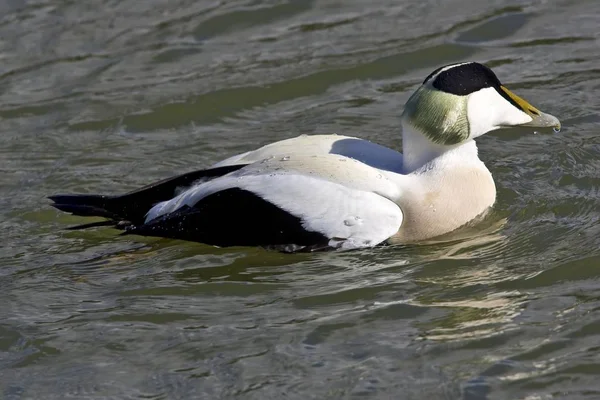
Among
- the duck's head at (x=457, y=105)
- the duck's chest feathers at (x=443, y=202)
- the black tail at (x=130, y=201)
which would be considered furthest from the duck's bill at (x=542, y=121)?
the black tail at (x=130, y=201)

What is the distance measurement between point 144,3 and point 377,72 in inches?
110

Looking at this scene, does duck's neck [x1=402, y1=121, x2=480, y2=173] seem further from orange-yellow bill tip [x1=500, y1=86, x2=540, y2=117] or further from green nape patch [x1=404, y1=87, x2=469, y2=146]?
orange-yellow bill tip [x1=500, y1=86, x2=540, y2=117]

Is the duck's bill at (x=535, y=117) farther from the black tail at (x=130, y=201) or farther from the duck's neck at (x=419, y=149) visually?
the black tail at (x=130, y=201)

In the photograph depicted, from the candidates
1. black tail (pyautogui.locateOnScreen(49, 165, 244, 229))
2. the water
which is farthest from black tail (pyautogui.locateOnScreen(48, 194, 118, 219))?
the water

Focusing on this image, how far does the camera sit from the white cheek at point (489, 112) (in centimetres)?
746

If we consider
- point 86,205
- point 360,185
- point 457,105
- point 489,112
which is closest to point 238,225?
point 360,185

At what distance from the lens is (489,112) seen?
24.7 ft

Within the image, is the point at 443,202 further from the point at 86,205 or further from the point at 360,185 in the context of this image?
the point at 86,205

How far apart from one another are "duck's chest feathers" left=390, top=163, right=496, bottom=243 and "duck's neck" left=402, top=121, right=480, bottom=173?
0.31 feet

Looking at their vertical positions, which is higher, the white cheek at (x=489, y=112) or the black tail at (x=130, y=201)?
the white cheek at (x=489, y=112)

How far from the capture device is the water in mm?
6148

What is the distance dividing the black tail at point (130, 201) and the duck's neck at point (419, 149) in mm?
1061

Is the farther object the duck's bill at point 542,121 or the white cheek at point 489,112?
the duck's bill at point 542,121

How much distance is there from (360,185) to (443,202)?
0.59 metres
